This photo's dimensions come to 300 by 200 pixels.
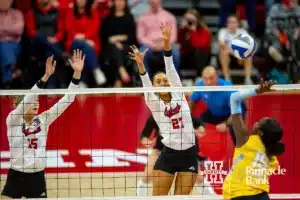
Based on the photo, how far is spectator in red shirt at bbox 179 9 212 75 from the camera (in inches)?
782

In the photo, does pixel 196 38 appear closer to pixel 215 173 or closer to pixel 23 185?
pixel 215 173

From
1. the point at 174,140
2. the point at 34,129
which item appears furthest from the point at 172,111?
the point at 34,129

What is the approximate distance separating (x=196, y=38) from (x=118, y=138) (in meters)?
4.77

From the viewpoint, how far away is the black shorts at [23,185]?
37.4 ft

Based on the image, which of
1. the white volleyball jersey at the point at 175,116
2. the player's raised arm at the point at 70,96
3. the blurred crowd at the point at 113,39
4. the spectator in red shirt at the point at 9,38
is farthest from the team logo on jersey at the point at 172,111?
the spectator in red shirt at the point at 9,38

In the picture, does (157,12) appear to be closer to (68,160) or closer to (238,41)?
(68,160)

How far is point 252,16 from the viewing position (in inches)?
801

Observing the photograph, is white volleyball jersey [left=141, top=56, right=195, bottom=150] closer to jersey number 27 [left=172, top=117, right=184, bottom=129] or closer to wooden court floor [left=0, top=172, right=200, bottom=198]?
jersey number 27 [left=172, top=117, right=184, bottom=129]

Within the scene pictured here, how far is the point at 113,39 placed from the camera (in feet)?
64.0

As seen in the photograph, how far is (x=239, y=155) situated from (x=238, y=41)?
2451 millimetres

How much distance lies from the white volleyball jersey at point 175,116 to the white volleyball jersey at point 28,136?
998 mm

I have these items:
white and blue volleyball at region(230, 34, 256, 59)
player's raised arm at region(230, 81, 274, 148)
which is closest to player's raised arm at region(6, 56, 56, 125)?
white and blue volleyball at region(230, 34, 256, 59)

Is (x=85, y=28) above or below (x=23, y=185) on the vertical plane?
above

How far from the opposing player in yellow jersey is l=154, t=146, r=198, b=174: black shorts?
201 cm
